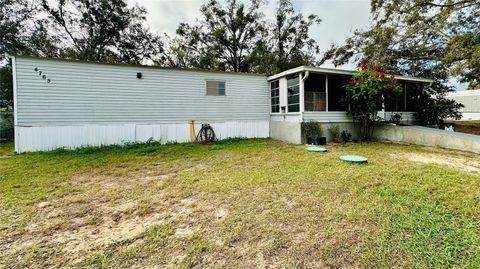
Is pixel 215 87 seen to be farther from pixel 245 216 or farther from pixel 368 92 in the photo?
pixel 245 216

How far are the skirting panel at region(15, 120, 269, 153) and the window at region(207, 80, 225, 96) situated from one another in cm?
127

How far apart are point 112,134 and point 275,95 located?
643 cm

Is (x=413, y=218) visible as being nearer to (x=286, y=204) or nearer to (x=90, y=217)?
(x=286, y=204)

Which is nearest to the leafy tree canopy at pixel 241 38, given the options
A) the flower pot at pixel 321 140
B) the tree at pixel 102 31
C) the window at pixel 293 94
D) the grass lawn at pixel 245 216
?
the tree at pixel 102 31

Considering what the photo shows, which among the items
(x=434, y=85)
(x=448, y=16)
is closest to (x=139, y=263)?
(x=448, y=16)

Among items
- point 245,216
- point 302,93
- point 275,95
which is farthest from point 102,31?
point 245,216

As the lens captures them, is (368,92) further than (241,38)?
No

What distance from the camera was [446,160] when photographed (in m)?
4.97

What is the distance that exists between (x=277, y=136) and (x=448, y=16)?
850 centimetres

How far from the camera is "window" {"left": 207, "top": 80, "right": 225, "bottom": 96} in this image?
8.86m

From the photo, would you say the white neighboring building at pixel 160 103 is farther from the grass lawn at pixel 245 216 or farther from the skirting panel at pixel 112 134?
the grass lawn at pixel 245 216

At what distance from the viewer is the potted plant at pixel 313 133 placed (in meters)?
7.57

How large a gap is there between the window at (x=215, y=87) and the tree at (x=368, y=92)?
15.4 feet

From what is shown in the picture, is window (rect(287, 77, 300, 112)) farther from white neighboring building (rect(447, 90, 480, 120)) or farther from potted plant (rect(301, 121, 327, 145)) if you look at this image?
white neighboring building (rect(447, 90, 480, 120))
